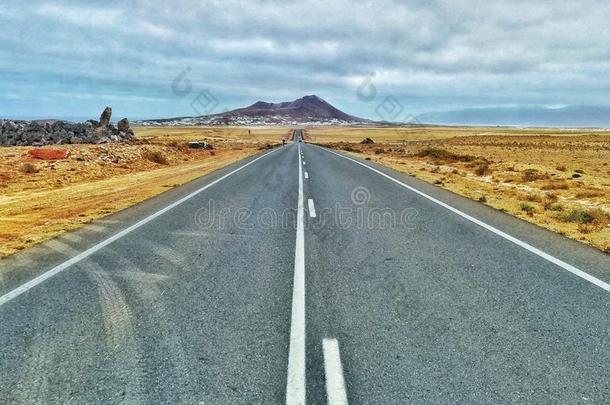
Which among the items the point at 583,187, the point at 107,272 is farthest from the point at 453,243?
the point at 583,187

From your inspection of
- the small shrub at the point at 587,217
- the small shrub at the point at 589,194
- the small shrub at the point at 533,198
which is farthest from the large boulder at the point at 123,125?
the small shrub at the point at 587,217

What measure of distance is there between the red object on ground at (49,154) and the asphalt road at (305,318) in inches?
679

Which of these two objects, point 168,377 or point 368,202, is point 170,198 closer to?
point 368,202

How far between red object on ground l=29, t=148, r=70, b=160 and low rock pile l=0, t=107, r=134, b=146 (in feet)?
26.5

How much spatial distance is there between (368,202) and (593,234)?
552 centimetres

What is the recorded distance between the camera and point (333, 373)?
11.4ft

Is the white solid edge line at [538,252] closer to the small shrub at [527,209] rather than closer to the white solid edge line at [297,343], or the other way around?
the small shrub at [527,209]

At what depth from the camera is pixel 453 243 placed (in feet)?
25.5

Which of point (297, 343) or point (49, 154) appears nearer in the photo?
point (297, 343)

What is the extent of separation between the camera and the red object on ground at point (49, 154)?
22969mm

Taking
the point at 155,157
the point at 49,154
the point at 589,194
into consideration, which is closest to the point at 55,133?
the point at 155,157
